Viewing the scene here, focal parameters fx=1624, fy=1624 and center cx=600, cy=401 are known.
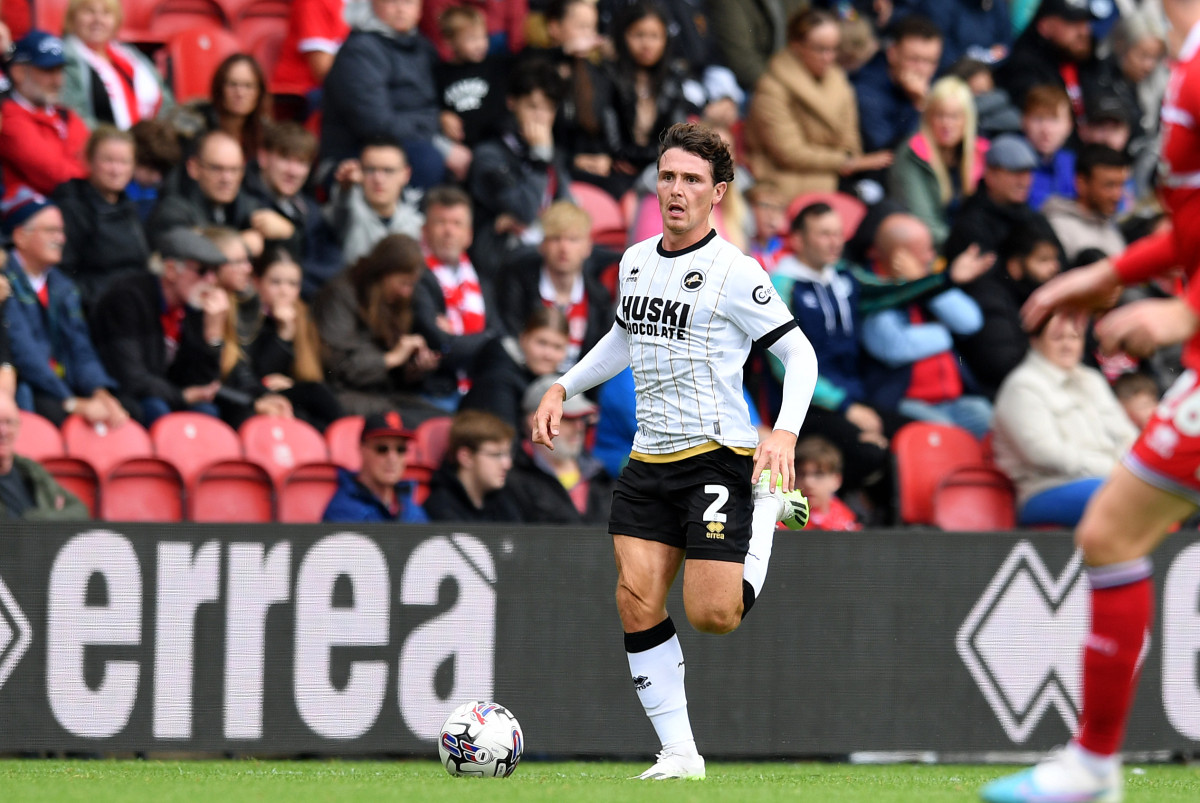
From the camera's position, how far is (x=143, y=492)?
336 inches

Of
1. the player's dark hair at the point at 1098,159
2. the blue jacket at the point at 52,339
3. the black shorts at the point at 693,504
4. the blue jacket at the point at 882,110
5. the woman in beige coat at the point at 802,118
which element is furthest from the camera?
the blue jacket at the point at 882,110

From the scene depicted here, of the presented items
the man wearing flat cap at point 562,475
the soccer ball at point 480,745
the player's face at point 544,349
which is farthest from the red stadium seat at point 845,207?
the soccer ball at point 480,745

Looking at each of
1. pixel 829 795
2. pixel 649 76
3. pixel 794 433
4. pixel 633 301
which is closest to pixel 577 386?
pixel 633 301

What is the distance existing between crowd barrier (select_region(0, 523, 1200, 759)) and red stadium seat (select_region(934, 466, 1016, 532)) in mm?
875

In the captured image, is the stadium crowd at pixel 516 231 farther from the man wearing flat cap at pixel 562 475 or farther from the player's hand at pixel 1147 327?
the player's hand at pixel 1147 327

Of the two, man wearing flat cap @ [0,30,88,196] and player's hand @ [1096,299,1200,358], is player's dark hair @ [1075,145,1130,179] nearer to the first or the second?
man wearing flat cap @ [0,30,88,196]

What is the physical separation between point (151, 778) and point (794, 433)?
2824 millimetres

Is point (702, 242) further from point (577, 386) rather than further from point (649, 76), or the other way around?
point (649, 76)

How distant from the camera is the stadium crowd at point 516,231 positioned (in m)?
9.06

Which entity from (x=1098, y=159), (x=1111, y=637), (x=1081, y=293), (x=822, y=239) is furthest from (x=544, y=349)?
(x=1111, y=637)

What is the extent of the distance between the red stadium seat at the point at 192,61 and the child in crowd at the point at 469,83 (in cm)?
154

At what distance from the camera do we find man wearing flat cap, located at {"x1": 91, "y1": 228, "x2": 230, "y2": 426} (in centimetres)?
905

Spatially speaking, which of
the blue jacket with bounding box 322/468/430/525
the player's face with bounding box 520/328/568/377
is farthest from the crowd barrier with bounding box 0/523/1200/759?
the player's face with bounding box 520/328/568/377

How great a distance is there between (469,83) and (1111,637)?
8.01 m
